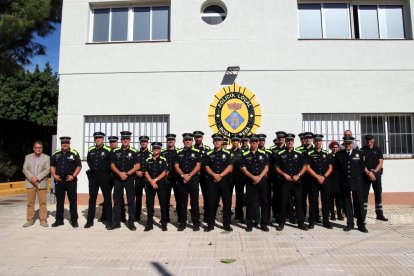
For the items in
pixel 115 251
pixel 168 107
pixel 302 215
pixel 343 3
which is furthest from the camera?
pixel 343 3

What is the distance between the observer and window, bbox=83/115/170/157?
1018 cm

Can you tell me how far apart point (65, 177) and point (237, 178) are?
3.57 m

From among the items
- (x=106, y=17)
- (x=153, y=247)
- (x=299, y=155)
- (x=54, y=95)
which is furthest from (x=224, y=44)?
(x=54, y=95)

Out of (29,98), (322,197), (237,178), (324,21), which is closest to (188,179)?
(237,178)

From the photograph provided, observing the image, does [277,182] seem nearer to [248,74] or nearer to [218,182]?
[218,182]

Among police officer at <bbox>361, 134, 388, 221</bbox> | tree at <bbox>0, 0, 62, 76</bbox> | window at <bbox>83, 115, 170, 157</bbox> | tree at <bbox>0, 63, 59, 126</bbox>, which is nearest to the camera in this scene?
police officer at <bbox>361, 134, 388, 221</bbox>

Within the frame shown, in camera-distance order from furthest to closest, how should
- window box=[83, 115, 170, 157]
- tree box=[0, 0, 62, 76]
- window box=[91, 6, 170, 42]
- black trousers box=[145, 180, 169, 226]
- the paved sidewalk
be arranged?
tree box=[0, 0, 62, 76], window box=[91, 6, 170, 42], window box=[83, 115, 170, 157], black trousers box=[145, 180, 169, 226], the paved sidewalk

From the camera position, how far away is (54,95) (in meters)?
27.0

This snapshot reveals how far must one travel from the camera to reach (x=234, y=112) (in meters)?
9.88

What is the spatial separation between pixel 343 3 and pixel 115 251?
→ 9.49 metres

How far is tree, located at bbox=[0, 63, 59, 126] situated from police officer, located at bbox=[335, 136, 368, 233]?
900 inches

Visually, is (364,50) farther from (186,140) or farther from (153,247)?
(153,247)

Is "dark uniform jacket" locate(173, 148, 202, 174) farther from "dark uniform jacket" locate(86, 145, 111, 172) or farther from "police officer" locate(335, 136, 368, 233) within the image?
"police officer" locate(335, 136, 368, 233)

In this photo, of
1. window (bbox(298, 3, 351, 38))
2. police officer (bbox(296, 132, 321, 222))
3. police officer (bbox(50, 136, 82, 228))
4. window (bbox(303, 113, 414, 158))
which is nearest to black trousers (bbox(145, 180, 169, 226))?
police officer (bbox(50, 136, 82, 228))
